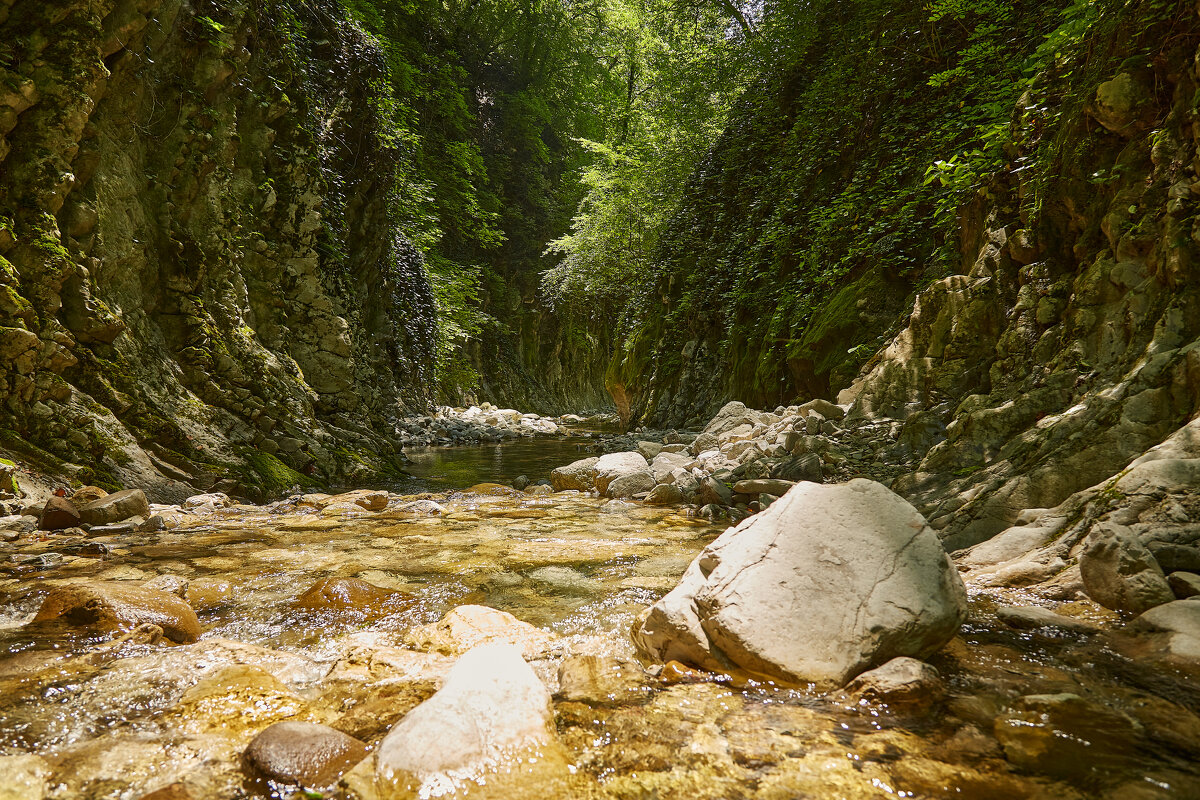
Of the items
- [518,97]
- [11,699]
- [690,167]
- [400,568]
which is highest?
[518,97]

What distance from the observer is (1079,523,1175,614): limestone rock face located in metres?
2.09

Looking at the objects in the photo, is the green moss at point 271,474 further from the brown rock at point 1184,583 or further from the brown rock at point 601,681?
the brown rock at point 1184,583

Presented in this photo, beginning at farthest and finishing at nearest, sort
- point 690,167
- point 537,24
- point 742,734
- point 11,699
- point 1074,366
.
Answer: point 537,24 → point 690,167 → point 1074,366 → point 11,699 → point 742,734

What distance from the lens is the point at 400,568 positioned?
386 cm

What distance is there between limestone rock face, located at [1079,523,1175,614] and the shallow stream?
127 mm

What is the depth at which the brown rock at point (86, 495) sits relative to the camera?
14.6 ft

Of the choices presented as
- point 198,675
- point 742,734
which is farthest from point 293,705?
point 742,734

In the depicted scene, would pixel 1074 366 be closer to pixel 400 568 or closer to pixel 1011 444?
pixel 1011 444

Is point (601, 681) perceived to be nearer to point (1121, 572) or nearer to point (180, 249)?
point (1121, 572)

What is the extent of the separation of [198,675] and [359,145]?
11.8m

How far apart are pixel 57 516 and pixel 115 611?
2507mm

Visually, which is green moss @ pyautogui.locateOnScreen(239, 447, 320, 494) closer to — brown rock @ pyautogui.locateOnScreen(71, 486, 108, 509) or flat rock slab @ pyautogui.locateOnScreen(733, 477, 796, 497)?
brown rock @ pyautogui.locateOnScreen(71, 486, 108, 509)

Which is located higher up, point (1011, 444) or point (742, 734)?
point (1011, 444)

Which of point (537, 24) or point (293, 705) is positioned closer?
point (293, 705)
